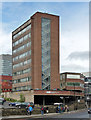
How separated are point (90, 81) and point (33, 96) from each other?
7640cm

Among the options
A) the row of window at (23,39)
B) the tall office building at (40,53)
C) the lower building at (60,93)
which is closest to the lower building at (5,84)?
the lower building at (60,93)

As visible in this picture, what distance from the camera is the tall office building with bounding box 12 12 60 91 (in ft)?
332

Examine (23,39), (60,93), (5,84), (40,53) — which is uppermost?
(23,39)

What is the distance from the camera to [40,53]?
4018 inches

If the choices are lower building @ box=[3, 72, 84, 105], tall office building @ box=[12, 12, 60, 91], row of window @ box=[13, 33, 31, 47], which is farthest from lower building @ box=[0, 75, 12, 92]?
tall office building @ box=[12, 12, 60, 91]

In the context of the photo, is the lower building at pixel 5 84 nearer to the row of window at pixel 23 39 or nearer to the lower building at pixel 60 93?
the lower building at pixel 60 93

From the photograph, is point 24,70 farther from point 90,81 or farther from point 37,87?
point 90,81

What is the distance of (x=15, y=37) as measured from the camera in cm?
12081

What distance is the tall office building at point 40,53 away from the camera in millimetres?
101062

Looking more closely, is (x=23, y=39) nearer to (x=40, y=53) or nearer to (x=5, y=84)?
(x=40, y=53)

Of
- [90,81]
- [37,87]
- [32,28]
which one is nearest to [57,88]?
[37,87]

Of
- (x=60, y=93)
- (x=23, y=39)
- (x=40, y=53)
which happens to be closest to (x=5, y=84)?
(x=23, y=39)

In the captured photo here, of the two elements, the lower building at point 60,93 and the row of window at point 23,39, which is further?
the row of window at point 23,39

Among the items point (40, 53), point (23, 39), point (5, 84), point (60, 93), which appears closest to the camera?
point (60, 93)
